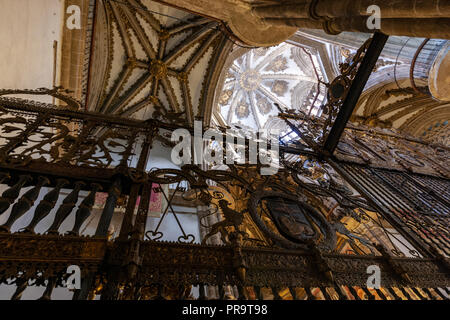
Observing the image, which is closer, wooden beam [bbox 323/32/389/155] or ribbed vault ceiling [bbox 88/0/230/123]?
wooden beam [bbox 323/32/389/155]

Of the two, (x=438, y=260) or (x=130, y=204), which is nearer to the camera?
(x=130, y=204)

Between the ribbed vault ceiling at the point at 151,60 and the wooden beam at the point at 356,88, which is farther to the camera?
the ribbed vault ceiling at the point at 151,60

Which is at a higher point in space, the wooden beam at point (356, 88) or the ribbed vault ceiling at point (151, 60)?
the ribbed vault ceiling at point (151, 60)

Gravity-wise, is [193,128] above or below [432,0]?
above

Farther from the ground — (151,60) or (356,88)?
(151,60)

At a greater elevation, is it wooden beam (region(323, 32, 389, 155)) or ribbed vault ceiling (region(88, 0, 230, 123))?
ribbed vault ceiling (region(88, 0, 230, 123))

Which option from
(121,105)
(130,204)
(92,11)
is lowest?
(130,204)

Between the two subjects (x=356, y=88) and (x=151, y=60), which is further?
(x=151, y=60)

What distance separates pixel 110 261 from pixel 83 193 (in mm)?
4663

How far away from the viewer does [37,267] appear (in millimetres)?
1363
